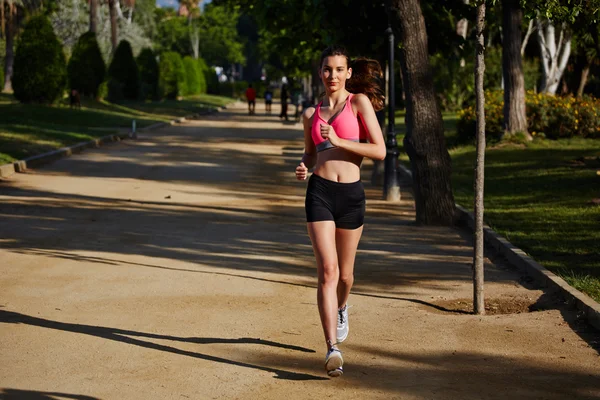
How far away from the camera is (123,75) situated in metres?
60.6

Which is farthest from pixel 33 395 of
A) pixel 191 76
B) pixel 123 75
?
pixel 191 76

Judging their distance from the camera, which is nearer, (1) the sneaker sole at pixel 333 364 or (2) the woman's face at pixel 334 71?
(1) the sneaker sole at pixel 333 364

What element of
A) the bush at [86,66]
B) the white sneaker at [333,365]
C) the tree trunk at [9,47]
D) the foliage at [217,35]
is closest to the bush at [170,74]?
the tree trunk at [9,47]

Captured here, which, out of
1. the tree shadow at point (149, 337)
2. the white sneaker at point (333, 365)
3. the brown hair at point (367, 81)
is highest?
the brown hair at point (367, 81)

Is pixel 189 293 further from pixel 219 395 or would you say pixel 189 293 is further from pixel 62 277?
pixel 219 395

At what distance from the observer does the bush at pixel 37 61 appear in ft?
128

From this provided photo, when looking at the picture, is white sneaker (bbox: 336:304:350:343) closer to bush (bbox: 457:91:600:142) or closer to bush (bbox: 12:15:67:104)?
bush (bbox: 457:91:600:142)

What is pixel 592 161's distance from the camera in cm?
2119

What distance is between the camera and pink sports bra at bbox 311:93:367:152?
6.67m

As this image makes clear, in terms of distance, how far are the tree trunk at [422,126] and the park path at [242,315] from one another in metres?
0.51

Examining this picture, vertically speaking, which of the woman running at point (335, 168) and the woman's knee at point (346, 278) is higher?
the woman running at point (335, 168)

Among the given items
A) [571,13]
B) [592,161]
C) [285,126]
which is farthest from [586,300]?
[285,126]

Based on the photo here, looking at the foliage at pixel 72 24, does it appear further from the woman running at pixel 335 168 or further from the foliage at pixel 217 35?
the woman running at pixel 335 168

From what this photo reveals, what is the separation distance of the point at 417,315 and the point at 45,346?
294cm
